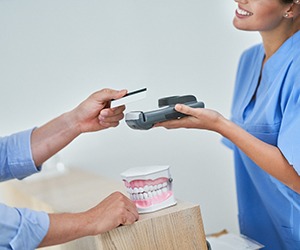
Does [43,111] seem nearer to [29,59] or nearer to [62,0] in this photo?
[29,59]

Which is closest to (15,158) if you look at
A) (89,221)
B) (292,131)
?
(89,221)

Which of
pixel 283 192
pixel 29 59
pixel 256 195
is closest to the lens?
pixel 283 192

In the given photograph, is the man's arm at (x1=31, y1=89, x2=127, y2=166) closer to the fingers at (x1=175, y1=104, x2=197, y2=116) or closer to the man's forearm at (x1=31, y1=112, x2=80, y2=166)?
the man's forearm at (x1=31, y1=112, x2=80, y2=166)

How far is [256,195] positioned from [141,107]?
24.6 inches

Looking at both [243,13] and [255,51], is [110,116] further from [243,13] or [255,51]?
[255,51]

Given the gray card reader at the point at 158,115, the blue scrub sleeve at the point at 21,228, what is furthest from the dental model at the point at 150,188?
the blue scrub sleeve at the point at 21,228

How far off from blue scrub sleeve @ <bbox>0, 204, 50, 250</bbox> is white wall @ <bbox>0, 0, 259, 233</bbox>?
3.18 feet

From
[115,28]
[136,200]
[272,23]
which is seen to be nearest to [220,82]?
[115,28]

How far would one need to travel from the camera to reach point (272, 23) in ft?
4.73

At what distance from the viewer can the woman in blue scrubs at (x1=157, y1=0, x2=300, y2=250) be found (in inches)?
50.1

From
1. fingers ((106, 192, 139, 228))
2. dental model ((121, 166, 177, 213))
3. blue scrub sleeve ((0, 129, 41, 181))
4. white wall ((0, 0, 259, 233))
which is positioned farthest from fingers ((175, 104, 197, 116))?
white wall ((0, 0, 259, 233))

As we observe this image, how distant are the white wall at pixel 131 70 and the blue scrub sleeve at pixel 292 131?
81cm

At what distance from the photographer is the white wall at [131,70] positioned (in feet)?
6.25

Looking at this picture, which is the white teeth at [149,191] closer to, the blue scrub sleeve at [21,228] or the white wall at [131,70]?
the blue scrub sleeve at [21,228]
